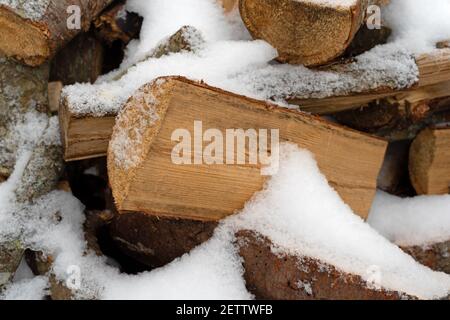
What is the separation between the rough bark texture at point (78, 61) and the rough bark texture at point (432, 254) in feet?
4.52

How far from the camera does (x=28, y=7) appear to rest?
1.65m

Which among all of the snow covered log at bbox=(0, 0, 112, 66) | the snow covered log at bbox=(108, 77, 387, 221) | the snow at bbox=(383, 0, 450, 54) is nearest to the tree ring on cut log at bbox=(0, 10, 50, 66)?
the snow covered log at bbox=(0, 0, 112, 66)

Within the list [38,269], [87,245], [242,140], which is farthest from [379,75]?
[38,269]

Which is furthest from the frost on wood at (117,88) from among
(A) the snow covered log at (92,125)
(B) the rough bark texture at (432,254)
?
(B) the rough bark texture at (432,254)

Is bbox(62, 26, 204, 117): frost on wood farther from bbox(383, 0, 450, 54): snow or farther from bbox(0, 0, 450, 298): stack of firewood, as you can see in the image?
bbox(383, 0, 450, 54): snow

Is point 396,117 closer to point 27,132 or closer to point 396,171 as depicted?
point 396,171

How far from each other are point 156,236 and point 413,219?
3.36ft

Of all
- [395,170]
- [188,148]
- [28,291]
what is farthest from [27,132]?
[395,170]

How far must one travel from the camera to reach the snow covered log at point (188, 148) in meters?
1.33

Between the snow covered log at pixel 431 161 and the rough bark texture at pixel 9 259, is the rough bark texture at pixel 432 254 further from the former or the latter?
the rough bark texture at pixel 9 259

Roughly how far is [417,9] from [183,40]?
91cm
